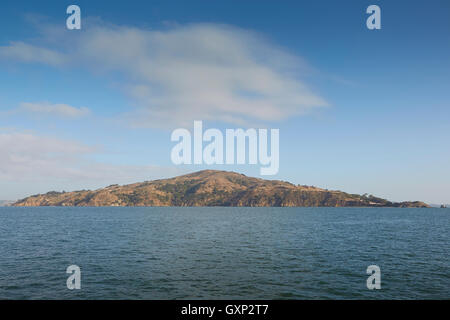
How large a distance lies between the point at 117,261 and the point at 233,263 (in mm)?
21838

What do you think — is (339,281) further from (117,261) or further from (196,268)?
(117,261)
